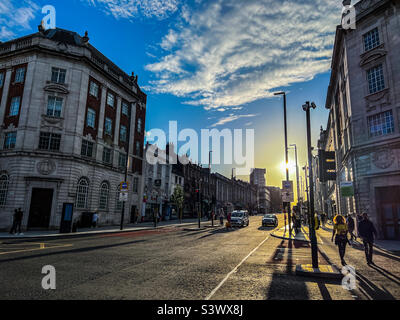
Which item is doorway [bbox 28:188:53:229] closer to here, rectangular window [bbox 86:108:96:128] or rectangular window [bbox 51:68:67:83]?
rectangular window [bbox 86:108:96:128]

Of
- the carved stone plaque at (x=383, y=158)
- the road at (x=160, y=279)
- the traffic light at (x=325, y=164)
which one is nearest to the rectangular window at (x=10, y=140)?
the road at (x=160, y=279)

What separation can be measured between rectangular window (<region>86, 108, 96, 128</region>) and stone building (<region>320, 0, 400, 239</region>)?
2644 cm

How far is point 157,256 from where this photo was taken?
33.8ft

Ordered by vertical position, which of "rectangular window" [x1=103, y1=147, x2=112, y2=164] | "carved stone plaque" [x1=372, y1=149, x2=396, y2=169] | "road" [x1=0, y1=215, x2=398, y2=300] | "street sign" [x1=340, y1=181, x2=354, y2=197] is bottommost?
"road" [x1=0, y1=215, x2=398, y2=300]

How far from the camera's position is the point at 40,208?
2456 centimetres

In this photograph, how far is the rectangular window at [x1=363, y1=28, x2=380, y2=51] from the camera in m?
20.5

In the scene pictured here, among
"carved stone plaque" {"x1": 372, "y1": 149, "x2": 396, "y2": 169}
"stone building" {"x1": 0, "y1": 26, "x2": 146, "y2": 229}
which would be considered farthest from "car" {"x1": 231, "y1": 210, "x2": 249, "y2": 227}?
"carved stone plaque" {"x1": 372, "y1": 149, "x2": 396, "y2": 169}

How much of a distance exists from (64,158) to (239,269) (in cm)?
2320

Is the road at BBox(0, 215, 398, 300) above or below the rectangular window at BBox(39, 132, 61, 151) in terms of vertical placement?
below

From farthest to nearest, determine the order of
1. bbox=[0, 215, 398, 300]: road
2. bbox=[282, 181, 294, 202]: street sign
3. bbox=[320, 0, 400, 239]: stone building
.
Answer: bbox=[282, 181, 294, 202]: street sign, bbox=[320, 0, 400, 239]: stone building, bbox=[0, 215, 398, 300]: road

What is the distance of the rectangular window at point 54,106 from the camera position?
86.9ft

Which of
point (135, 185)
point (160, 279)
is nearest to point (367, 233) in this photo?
point (160, 279)

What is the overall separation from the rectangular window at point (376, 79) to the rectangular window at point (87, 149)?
2779cm
